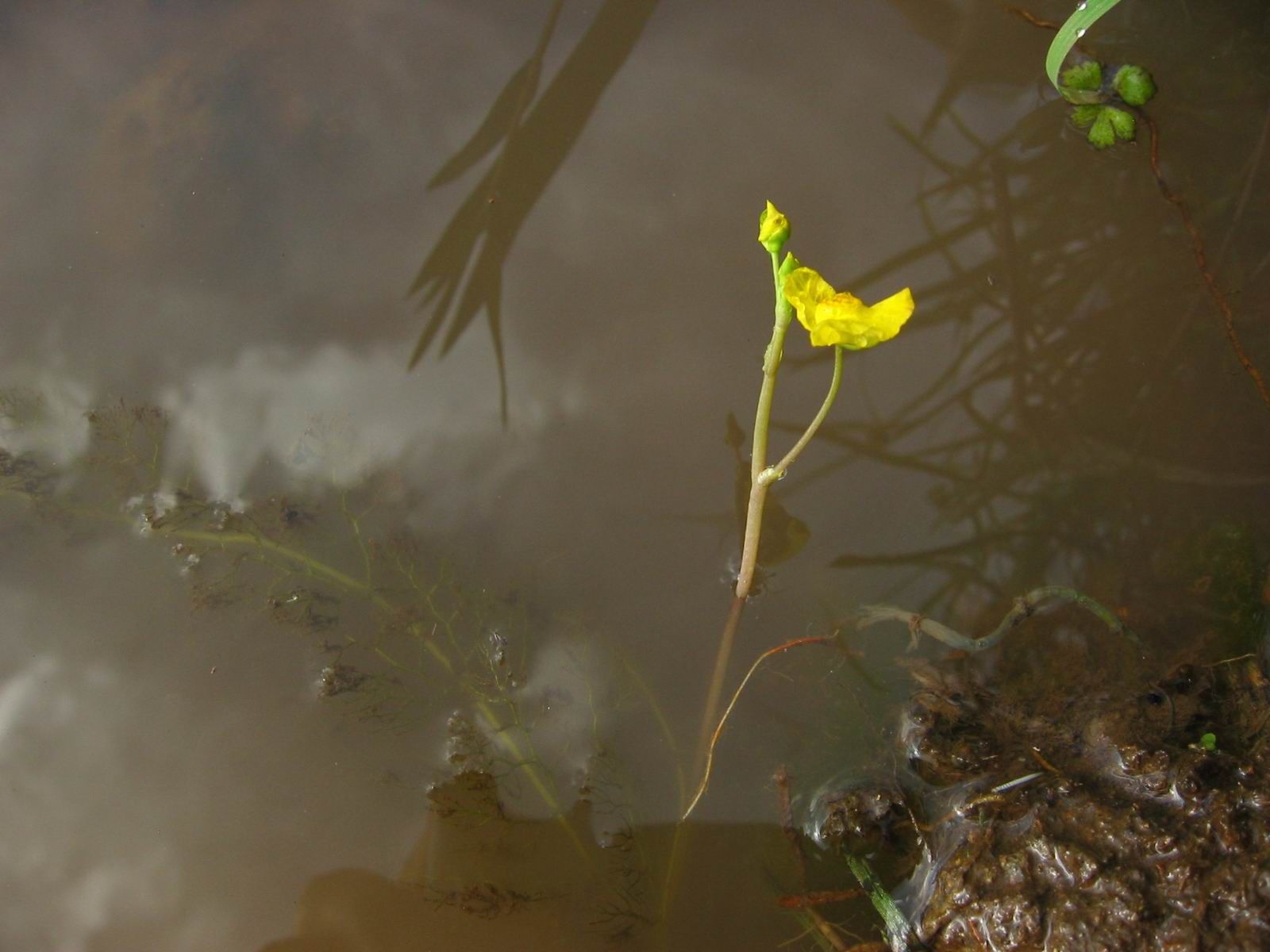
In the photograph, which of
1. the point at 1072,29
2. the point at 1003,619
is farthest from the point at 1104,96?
the point at 1003,619

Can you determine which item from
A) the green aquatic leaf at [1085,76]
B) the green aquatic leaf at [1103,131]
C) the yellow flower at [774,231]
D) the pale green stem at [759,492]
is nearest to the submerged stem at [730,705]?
the pale green stem at [759,492]

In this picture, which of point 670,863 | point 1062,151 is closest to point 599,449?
point 670,863

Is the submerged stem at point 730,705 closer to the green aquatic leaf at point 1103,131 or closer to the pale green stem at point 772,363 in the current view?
the pale green stem at point 772,363

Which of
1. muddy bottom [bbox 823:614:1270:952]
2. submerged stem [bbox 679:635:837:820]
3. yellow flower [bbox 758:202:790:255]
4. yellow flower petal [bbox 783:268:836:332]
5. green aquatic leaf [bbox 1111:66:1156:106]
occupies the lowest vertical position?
submerged stem [bbox 679:635:837:820]

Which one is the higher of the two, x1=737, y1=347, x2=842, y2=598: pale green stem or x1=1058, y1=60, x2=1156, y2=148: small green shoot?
x1=1058, y1=60, x2=1156, y2=148: small green shoot

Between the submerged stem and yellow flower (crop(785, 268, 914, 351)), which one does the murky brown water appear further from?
yellow flower (crop(785, 268, 914, 351))

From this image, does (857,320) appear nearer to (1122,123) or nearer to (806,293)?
(806,293)

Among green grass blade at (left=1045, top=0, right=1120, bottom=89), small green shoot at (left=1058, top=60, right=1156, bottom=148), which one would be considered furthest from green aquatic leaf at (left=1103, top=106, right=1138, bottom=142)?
green grass blade at (left=1045, top=0, right=1120, bottom=89)

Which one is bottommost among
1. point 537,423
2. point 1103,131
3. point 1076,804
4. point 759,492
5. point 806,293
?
point 537,423
